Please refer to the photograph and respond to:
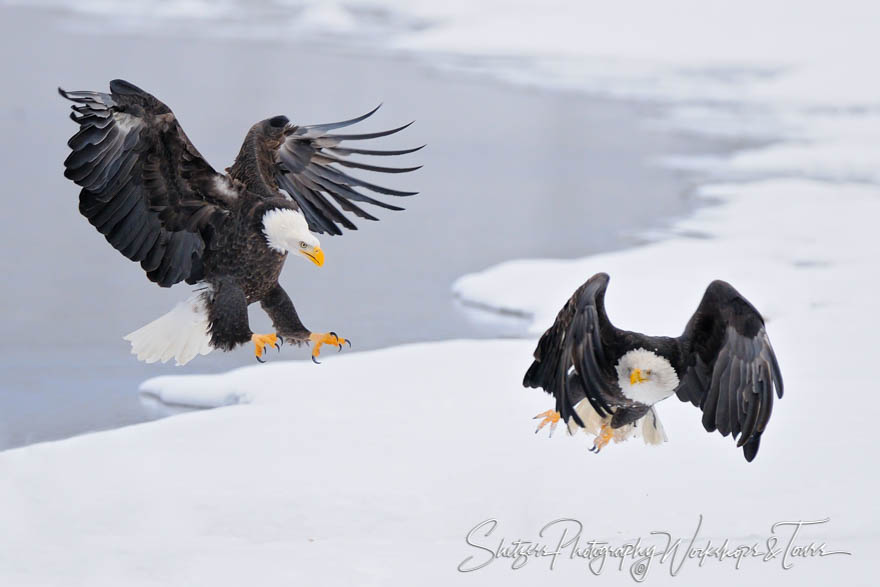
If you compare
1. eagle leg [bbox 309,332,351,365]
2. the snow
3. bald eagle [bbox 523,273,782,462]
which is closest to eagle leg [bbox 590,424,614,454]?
the snow

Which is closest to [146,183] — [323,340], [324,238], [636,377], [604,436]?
[323,340]

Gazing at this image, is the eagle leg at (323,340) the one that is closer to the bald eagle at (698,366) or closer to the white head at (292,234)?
the white head at (292,234)

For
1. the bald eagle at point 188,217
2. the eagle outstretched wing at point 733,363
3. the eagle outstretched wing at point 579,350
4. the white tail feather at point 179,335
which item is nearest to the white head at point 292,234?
the bald eagle at point 188,217

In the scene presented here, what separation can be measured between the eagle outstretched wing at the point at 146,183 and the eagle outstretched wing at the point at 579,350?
101 centimetres

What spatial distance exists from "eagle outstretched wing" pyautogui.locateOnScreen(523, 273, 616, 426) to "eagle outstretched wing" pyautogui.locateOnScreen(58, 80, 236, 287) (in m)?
1.01

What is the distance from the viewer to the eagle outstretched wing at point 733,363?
361 centimetres

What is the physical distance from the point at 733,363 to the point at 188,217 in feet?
5.34

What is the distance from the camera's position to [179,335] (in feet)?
12.2

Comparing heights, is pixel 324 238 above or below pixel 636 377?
below

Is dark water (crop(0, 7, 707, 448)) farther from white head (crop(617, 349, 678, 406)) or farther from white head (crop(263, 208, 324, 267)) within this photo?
white head (crop(617, 349, 678, 406))

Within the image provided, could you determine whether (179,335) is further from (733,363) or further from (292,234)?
(733,363)

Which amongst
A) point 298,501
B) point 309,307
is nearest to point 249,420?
point 298,501

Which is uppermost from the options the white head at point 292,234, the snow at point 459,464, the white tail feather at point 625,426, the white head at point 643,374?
the white head at point 292,234

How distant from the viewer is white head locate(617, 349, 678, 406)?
11.9ft
